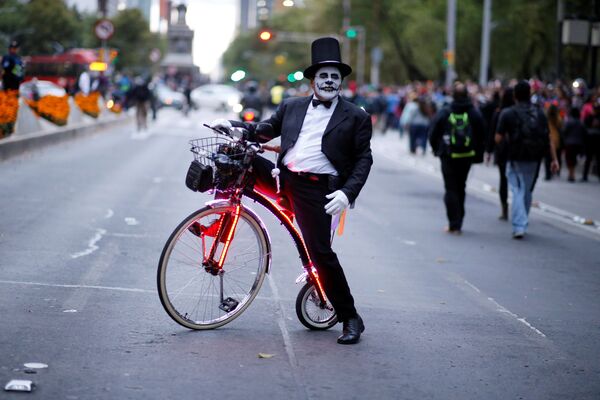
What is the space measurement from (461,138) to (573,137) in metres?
10.9

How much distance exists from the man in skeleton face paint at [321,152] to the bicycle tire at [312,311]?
1.13 ft

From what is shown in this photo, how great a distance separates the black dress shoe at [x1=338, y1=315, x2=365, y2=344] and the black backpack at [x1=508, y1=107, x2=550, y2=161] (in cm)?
688

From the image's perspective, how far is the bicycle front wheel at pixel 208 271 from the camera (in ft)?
22.5

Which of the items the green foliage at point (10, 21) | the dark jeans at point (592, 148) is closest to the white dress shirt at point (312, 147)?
the dark jeans at point (592, 148)

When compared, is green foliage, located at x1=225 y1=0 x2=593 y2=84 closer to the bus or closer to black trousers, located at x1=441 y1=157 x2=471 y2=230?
the bus

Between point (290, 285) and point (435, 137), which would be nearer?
point (290, 285)

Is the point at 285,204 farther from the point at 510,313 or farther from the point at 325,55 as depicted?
the point at 510,313

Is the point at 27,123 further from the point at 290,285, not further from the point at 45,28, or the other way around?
the point at 45,28

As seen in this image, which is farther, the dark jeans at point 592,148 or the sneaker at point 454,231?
the dark jeans at point 592,148

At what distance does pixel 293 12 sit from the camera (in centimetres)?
14250

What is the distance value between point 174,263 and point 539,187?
1615 centimetres

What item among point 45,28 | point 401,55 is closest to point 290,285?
point 401,55

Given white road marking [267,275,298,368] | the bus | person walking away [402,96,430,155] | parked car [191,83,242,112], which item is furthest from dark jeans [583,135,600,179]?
the bus

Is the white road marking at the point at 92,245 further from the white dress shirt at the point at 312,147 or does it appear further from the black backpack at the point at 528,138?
the black backpack at the point at 528,138
